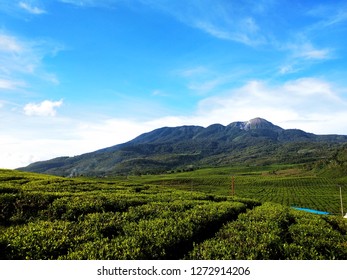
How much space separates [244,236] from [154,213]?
28.6 feet

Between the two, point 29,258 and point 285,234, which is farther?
point 285,234

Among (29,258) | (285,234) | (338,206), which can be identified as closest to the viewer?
(29,258)

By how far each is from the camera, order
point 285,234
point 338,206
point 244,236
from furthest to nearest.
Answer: point 338,206
point 285,234
point 244,236

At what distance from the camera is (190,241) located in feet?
57.1

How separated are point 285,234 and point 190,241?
271 inches

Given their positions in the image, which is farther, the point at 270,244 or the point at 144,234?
the point at 144,234

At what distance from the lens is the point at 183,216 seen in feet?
73.0

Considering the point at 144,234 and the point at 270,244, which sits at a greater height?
the point at 144,234

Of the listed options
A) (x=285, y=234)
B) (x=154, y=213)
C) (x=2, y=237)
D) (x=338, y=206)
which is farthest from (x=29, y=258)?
(x=338, y=206)
